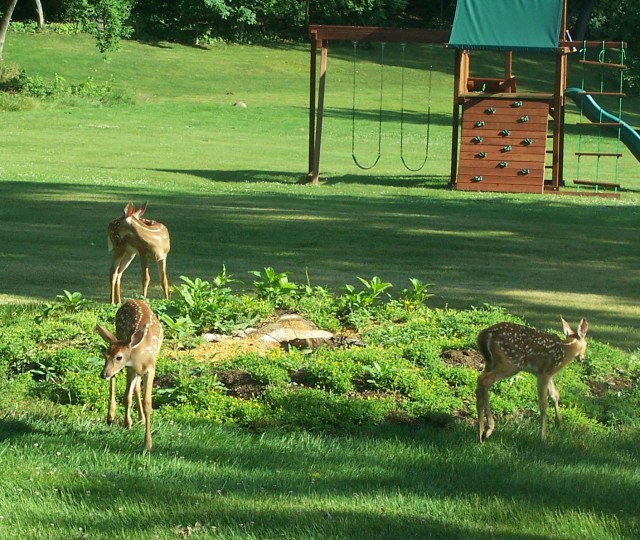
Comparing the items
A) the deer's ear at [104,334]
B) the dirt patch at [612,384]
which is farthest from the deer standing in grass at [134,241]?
the dirt patch at [612,384]

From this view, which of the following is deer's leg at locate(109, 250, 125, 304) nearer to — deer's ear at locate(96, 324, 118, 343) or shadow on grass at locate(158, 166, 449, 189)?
deer's ear at locate(96, 324, 118, 343)

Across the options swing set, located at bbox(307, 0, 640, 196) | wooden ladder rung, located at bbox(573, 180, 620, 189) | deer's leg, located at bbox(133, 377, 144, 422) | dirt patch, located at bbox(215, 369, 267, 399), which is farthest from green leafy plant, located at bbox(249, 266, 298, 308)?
wooden ladder rung, located at bbox(573, 180, 620, 189)

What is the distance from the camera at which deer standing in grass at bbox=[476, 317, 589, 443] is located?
731cm

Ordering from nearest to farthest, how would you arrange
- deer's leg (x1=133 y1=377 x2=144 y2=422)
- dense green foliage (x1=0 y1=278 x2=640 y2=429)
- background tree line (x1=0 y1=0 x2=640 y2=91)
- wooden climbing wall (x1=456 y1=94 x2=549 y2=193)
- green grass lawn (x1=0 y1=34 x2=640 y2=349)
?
deer's leg (x1=133 y1=377 x2=144 y2=422) → dense green foliage (x1=0 y1=278 x2=640 y2=429) → green grass lawn (x1=0 y1=34 x2=640 y2=349) → wooden climbing wall (x1=456 y1=94 x2=549 y2=193) → background tree line (x1=0 y1=0 x2=640 y2=91)

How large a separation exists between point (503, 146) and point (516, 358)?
752 inches

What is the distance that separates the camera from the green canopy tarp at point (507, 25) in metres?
26.2

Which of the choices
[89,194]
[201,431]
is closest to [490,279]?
[201,431]

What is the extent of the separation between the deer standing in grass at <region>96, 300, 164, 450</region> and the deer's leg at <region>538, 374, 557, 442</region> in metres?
2.52

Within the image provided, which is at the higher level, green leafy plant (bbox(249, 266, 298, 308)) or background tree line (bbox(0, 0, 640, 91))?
background tree line (bbox(0, 0, 640, 91))

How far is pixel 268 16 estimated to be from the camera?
A: 75.7 meters

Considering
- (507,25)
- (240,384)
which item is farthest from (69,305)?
(507,25)

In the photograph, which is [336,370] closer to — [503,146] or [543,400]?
[543,400]

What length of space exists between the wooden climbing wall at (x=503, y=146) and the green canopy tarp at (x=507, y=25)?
1.35 m

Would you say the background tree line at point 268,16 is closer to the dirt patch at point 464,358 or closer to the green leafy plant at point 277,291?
the green leafy plant at point 277,291
